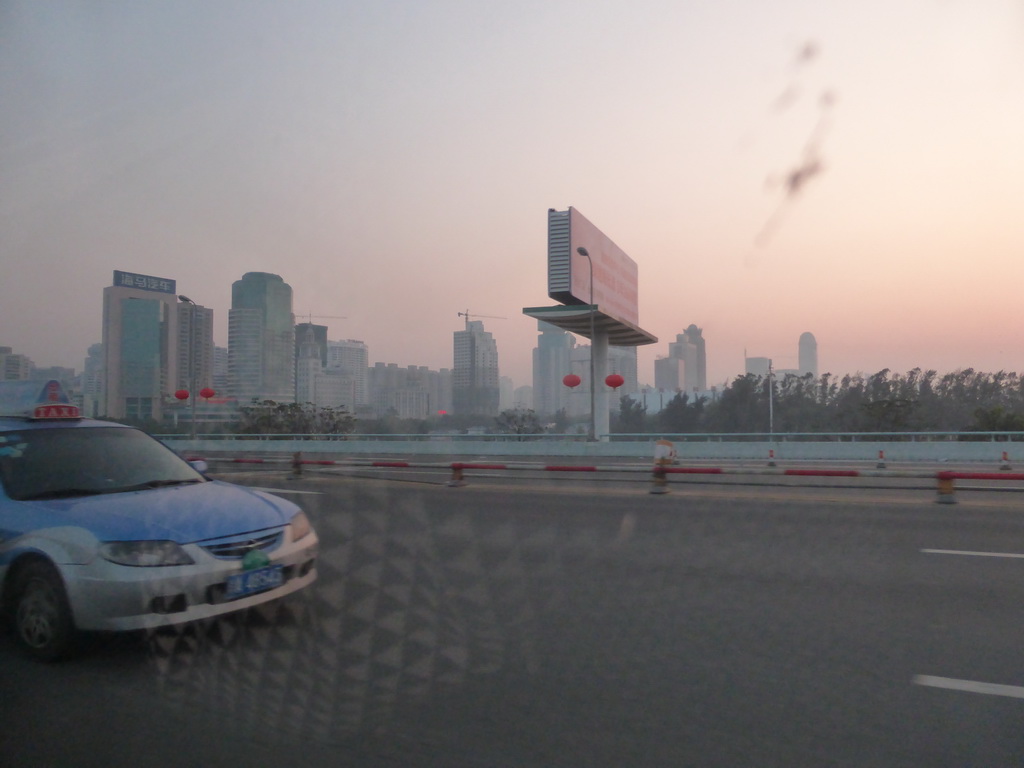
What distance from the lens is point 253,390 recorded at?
3688 centimetres

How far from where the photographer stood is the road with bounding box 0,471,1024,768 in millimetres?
3498

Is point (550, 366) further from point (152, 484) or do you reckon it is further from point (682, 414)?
point (152, 484)

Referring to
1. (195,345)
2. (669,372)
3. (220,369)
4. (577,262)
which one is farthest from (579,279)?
(669,372)

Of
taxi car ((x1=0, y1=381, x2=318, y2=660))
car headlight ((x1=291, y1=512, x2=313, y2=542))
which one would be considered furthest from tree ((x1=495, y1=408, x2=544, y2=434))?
taxi car ((x1=0, y1=381, x2=318, y2=660))

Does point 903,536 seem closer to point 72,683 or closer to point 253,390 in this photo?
point 72,683

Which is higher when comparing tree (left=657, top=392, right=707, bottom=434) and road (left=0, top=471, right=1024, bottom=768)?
tree (left=657, top=392, right=707, bottom=434)

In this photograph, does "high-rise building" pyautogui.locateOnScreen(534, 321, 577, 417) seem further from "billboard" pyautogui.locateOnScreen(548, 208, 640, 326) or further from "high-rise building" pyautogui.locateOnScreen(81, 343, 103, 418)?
"high-rise building" pyautogui.locateOnScreen(81, 343, 103, 418)

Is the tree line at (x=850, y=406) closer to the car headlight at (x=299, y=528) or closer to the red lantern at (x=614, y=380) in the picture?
the red lantern at (x=614, y=380)

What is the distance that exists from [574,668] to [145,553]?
2.73 metres

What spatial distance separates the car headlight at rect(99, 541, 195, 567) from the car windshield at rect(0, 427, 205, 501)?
89cm

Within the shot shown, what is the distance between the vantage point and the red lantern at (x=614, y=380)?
1172 inches

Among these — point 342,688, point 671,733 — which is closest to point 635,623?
point 671,733

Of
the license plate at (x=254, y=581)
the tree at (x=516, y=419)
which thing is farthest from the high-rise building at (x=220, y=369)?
the license plate at (x=254, y=581)

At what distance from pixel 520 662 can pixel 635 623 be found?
1217 millimetres
